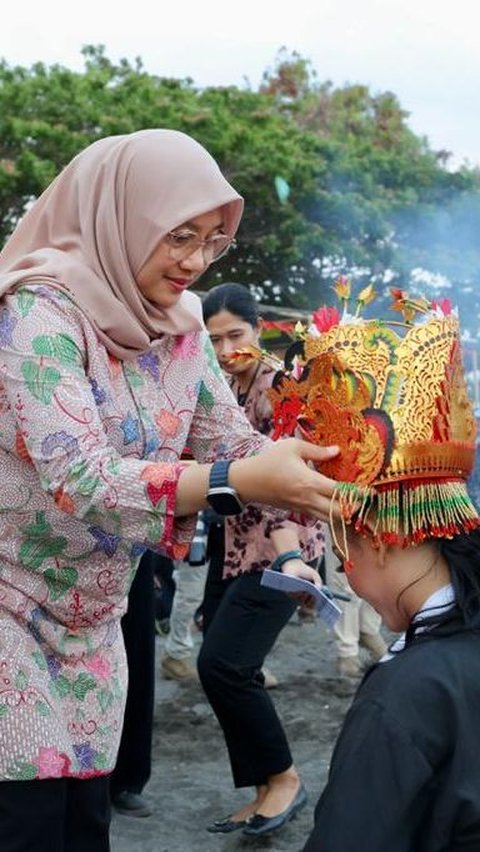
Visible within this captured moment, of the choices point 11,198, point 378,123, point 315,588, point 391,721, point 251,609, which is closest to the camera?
point 391,721

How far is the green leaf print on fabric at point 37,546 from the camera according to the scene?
2291 millimetres

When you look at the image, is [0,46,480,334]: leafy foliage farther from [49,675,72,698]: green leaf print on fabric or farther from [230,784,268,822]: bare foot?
[49,675,72,698]: green leaf print on fabric

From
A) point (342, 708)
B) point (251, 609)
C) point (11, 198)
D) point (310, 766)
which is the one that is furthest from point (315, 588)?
point (11, 198)

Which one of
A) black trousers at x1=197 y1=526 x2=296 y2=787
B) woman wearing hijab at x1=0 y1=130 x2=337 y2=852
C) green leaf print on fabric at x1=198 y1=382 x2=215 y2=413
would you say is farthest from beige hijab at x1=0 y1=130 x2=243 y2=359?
black trousers at x1=197 y1=526 x2=296 y2=787

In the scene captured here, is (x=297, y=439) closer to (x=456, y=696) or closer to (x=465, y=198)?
(x=456, y=696)

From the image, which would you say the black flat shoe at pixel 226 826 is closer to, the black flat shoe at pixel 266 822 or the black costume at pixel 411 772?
the black flat shoe at pixel 266 822

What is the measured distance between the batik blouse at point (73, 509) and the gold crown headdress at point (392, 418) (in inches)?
12.2

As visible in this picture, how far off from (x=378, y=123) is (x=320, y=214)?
7.08 m

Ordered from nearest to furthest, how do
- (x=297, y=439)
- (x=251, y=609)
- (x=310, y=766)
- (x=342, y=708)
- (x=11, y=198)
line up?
(x=297, y=439) → (x=251, y=609) → (x=310, y=766) → (x=342, y=708) → (x=11, y=198)

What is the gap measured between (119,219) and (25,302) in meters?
0.27

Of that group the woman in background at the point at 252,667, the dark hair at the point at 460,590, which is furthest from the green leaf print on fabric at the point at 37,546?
the woman in background at the point at 252,667

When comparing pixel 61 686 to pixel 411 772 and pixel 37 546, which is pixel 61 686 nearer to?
pixel 37 546

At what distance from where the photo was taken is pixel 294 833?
13.2ft

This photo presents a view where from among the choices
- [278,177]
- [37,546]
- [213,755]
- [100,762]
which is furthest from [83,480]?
[278,177]
